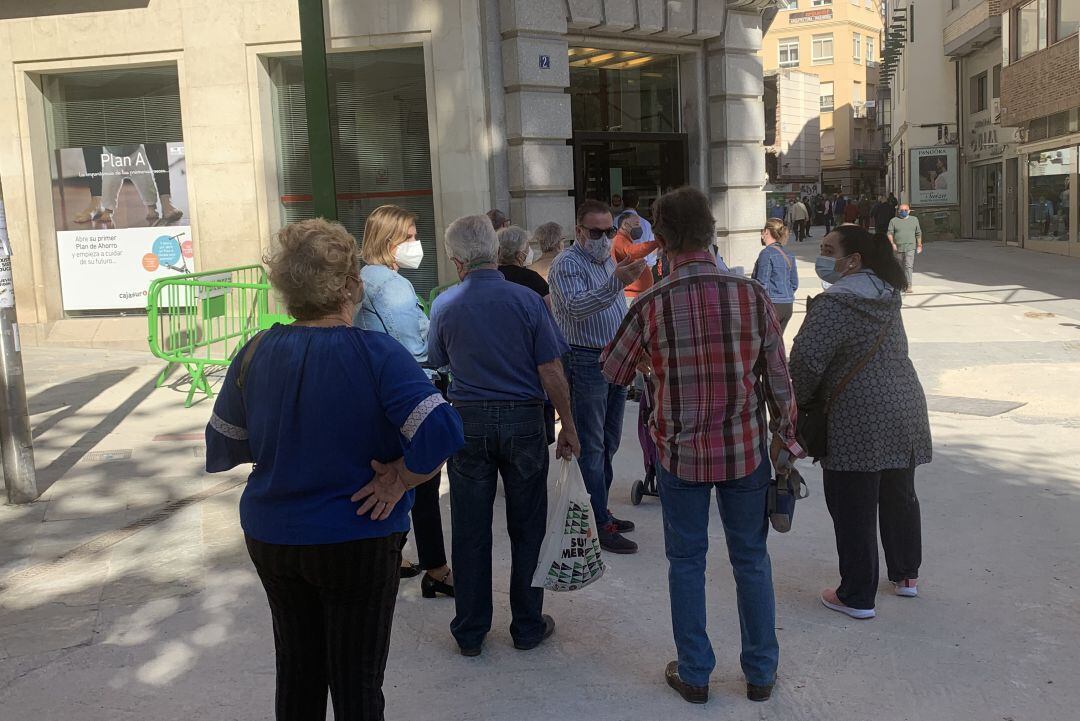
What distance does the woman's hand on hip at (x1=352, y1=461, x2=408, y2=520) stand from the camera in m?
2.77

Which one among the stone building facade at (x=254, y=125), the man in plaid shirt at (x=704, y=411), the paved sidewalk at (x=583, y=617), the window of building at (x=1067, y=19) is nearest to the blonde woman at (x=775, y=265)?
the paved sidewalk at (x=583, y=617)

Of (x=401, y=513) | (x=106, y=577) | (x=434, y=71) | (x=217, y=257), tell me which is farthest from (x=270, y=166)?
(x=401, y=513)

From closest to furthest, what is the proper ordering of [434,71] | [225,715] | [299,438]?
[299,438]
[225,715]
[434,71]

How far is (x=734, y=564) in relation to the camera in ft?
12.6

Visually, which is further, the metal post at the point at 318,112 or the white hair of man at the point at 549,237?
the white hair of man at the point at 549,237

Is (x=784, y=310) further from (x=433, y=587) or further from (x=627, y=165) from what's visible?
(x=433, y=587)

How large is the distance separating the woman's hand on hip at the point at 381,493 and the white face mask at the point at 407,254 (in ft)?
7.33

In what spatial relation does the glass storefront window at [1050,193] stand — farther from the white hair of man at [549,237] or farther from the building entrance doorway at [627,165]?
the white hair of man at [549,237]

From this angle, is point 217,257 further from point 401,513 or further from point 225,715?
point 401,513

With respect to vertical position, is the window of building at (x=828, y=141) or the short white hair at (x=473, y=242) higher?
the window of building at (x=828, y=141)

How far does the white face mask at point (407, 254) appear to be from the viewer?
4.91 meters

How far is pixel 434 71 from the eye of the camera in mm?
11625

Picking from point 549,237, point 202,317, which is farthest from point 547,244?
point 202,317

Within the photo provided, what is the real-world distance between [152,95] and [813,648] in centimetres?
1061
